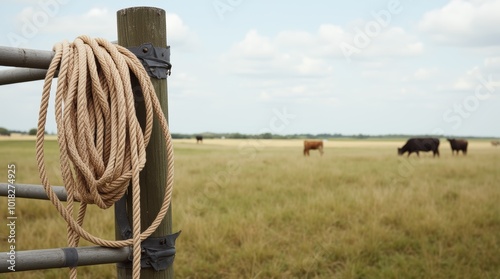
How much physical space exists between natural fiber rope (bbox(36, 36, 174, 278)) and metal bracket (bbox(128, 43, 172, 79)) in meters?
0.10

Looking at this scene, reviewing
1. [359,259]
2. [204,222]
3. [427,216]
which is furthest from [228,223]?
[427,216]

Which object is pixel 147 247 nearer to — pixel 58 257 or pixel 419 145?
pixel 58 257

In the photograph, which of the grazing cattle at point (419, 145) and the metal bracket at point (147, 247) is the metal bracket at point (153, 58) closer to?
the metal bracket at point (147, 247)

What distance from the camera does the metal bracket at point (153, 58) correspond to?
135 cm

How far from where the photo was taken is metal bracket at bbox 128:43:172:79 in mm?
1347

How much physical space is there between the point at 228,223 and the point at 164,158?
3089mm

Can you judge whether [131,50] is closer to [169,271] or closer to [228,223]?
[169,271]

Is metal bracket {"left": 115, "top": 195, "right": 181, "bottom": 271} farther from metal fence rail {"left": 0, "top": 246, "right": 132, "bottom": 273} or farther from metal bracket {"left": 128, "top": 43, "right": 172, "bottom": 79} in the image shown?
metal bracket {"left": 128, "top": 43, "right": 172, "bottom": 79}

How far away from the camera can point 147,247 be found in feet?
4.46

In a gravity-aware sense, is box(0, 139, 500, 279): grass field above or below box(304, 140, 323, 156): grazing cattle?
below

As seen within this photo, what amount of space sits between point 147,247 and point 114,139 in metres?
0.41

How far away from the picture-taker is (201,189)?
674cm

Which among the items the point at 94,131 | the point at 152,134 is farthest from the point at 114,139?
the point at 152,134

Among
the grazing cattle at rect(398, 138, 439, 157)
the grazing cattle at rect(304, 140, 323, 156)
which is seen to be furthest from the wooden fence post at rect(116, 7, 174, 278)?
the grazing cattle at rect(304, 140, 323, 156)
